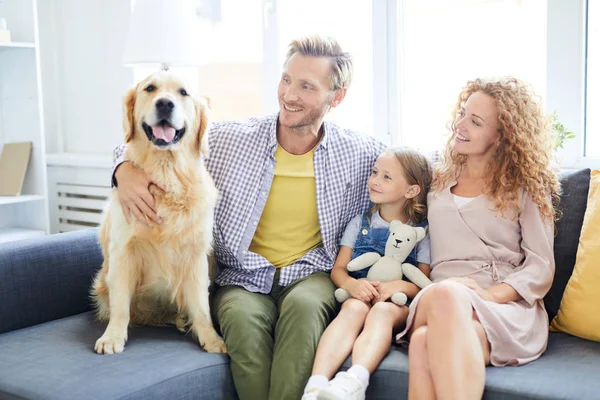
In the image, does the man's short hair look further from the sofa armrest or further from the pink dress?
the sofa armrest

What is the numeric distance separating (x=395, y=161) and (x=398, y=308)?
47cm

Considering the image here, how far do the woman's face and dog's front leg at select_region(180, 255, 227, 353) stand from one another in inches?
33.0

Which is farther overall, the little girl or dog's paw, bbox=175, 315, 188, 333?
dog's paw, bbox=175, 315, 188, 333

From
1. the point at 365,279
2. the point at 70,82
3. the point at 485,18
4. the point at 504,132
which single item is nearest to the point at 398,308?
the point at 365,279

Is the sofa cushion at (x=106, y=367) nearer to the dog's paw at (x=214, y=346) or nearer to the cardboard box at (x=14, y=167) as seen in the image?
the dog's paw at (x=214, y=346)

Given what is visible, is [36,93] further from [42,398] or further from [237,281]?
[42,398]

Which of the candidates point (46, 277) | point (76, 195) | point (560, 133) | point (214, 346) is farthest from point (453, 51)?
point (76, 195)

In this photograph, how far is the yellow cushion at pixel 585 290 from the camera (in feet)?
6.19

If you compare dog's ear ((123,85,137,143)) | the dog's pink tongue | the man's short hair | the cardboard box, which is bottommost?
the cardboard box

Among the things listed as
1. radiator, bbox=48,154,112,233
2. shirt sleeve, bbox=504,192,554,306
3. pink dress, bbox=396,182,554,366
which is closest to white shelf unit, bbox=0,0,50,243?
radiator, bbox=48,154,112,233

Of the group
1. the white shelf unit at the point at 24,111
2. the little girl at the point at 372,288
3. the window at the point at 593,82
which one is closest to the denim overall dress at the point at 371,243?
the little girl at the point at 372,288

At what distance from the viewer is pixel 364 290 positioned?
1.99 metres

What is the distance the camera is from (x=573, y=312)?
1922mm

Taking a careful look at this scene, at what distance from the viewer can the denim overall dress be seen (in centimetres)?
212
